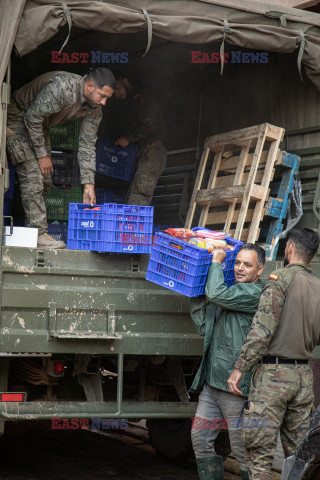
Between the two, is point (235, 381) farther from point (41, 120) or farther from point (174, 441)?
point (41, 120)

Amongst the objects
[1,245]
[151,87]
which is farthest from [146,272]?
[151,87]

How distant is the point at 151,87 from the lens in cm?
841

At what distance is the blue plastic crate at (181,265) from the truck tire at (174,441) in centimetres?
179

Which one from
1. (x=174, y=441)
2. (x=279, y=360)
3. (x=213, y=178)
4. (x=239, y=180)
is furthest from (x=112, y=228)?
(x=174, y=441)

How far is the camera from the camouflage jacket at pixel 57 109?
19.2ft

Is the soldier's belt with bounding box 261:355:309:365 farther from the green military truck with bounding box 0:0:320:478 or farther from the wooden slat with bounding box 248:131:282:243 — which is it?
the wooden slat with bounding box 248:131:282:243

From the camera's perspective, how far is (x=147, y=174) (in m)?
7.76

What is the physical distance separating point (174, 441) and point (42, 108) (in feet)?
10.8

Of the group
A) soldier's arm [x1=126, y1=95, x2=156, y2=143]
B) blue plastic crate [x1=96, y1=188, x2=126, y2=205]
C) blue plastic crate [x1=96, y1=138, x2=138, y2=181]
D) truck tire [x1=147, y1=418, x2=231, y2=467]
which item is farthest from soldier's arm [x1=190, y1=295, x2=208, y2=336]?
soldier's arm [x1=126, y1=95, x2=156, y2=143]

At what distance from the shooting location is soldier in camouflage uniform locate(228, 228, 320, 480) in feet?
13.7

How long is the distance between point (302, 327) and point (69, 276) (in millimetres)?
1799

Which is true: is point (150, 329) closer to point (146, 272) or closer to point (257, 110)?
point (146, 272)

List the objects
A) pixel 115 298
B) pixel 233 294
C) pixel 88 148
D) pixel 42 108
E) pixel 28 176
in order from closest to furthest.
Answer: pixel 233 294, pixel 115 298, pixel 42 108, pixel 28 176, pixel 88 148

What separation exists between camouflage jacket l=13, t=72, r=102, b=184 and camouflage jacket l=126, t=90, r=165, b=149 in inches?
62.6
